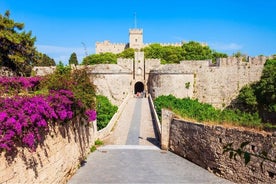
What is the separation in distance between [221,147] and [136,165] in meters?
3.65

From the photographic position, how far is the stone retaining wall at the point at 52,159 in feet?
21.0

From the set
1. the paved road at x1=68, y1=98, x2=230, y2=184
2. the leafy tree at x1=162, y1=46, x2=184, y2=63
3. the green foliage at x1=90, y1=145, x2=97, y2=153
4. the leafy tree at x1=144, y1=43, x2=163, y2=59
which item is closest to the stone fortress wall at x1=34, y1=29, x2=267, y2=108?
the paved road at x1=68, y1=98, x2=230, y2=184

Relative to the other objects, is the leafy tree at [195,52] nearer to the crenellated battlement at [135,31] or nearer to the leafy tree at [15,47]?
the crenellated battlement at [135,31]

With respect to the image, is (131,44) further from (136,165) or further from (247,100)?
(136,165)

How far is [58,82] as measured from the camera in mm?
10234

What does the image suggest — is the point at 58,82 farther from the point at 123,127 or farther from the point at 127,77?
the point at 127,77

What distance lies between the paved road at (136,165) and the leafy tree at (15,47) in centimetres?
951

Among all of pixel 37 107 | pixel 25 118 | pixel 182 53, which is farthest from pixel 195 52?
pixel 25 118

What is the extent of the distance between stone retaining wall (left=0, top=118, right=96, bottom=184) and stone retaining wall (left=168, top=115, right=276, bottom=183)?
466cm

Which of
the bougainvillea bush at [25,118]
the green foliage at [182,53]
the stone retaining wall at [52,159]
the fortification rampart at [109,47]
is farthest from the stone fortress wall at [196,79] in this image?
the fortification rampart at [109,47]

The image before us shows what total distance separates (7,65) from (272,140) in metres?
19.4

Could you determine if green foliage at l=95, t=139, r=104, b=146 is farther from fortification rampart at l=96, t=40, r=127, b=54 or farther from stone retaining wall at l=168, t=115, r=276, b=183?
fortification rampart at l=96, t=40, r=127, b=54

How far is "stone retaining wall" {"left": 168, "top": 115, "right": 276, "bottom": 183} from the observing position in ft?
28.4

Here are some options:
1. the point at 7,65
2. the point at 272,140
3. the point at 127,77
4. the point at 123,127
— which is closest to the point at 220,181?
the point at 272,140
